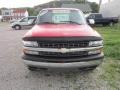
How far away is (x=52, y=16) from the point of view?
26.7 ft

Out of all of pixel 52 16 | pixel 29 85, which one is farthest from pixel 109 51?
pixel 29 85

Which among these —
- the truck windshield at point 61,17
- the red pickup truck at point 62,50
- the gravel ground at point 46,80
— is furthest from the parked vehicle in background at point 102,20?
the red pickup truck at point 62,50

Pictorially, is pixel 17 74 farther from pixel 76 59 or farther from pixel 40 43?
pixel 76 59

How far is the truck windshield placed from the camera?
7.89 meters

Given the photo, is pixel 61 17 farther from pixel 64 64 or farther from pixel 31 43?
pixel 64 64

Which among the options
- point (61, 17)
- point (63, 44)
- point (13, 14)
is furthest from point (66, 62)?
point (13, 14)

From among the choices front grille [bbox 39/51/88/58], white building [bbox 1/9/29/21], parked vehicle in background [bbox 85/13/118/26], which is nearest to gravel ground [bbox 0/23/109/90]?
front grille [bbox 39/51/88/58]

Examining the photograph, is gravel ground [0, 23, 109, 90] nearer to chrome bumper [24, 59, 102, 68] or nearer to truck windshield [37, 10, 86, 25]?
chrome bumper [24, 59, 102, 68]

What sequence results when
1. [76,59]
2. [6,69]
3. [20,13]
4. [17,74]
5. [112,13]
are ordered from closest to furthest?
[76,59]
[17,74]
[6,69]
[112,13]
[20,13]

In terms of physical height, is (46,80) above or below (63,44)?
below

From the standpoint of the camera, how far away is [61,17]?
809 centimetres

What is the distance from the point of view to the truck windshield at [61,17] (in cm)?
789

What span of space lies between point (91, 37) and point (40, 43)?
1169 millimetres

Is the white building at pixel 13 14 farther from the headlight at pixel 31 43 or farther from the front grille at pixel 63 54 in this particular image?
the front grille at pixel 63 54
